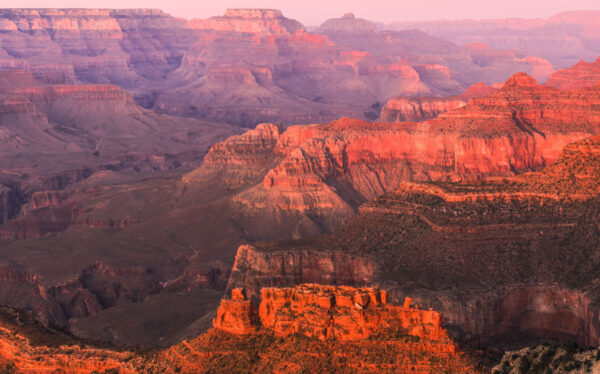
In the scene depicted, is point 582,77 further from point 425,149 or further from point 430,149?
point 430,149

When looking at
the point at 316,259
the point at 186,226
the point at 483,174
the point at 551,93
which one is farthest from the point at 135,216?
the point at 316,259

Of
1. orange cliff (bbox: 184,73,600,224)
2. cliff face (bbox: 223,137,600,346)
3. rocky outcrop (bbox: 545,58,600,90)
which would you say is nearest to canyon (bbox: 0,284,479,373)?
cliff face (bbox: 223,137,600,346)

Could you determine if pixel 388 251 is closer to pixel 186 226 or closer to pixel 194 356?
pixel 194 356

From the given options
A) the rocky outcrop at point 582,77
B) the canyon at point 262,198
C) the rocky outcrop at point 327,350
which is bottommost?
the canyon at point 262,198

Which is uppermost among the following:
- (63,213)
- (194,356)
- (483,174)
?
(194,356)

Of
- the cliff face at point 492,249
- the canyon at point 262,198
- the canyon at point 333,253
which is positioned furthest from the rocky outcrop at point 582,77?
the cliff face at point 492,249

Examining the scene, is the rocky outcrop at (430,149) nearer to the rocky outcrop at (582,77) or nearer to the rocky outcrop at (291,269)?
the rocky outcrop at (291,269)

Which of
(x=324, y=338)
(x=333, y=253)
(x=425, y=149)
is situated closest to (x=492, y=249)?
(x=333, y=253)

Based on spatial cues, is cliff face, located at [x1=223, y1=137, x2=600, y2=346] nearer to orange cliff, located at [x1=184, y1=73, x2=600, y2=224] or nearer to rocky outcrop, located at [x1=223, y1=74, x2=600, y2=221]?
orange cliff, located at [x1=184, y1=73, x2=600, y2=224]
